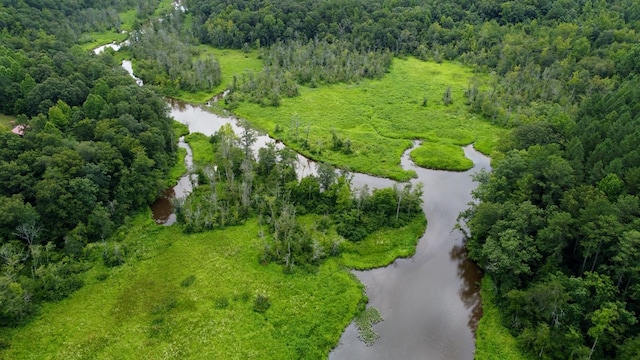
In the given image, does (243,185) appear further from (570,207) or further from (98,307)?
(570,207)

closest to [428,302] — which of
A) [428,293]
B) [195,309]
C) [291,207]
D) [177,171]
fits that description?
[428,293]

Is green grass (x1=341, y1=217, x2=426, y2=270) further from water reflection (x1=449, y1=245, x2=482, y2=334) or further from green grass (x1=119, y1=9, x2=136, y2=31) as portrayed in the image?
green grass (x1=119, y1=9, x2=136, y2=31)

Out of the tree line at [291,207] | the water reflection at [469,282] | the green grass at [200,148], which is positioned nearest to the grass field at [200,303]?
the tree line at [291,207]

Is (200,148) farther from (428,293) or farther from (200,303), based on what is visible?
(428,293)

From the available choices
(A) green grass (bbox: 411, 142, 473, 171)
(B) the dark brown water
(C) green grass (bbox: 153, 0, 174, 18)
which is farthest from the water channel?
(C) green grass (bbox: 153, 0, 174, 18)

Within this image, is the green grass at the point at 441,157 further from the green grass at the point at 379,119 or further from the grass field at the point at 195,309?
the grass field at the point at 195,309

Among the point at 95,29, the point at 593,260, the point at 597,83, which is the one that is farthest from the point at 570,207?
the point at 95,29
